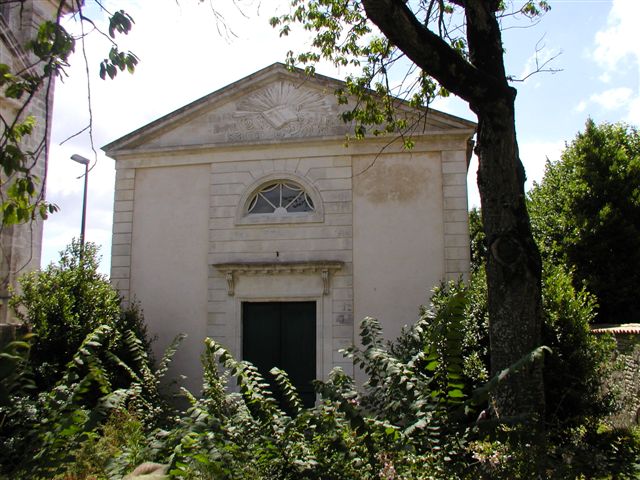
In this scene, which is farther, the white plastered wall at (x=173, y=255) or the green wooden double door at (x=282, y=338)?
the white plastered wall at (x=173, y=255)

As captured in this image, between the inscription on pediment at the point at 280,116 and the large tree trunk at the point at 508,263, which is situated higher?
the inscription on pediment at the point at 280,116

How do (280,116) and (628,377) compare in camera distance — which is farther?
(280,116)

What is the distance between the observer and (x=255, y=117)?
11930mm

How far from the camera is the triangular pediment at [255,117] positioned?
11625 millimetres

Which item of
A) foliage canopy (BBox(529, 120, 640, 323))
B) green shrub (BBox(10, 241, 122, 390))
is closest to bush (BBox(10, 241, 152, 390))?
green shrub (BBox(10, 241, 122, 390))

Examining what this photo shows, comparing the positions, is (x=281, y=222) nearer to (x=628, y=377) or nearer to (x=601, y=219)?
(x=628, y=377)

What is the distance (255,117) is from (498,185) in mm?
7475

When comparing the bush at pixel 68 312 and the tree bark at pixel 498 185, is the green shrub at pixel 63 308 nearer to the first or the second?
the bush at pixel 68 312

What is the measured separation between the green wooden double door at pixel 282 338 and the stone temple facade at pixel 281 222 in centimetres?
3

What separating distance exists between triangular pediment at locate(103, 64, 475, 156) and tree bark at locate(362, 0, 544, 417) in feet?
19.3

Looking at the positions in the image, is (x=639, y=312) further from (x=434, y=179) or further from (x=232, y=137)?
(x=232, y=137)

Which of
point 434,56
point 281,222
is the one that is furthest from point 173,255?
point 434,56

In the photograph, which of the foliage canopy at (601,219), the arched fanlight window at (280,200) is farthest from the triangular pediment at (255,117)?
the foliage canopy at (601,219)

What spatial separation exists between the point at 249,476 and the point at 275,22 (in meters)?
6.62
